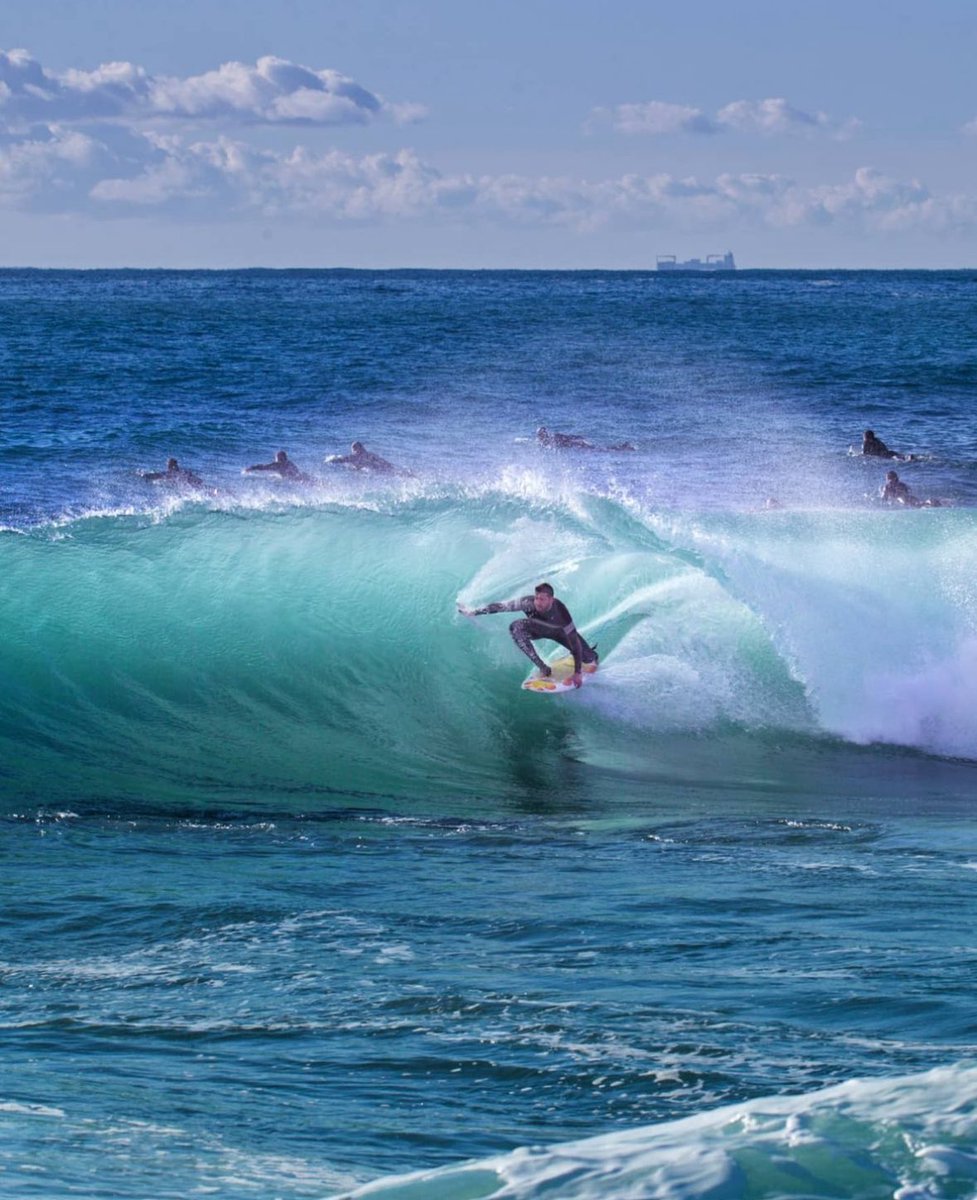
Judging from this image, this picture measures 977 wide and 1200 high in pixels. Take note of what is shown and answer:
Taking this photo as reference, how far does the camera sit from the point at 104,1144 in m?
5.77

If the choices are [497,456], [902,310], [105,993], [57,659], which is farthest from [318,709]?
[902,310]

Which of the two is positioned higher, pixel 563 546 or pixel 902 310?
pixel 902 310

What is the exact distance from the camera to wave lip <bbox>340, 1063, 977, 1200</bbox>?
486 centimetres

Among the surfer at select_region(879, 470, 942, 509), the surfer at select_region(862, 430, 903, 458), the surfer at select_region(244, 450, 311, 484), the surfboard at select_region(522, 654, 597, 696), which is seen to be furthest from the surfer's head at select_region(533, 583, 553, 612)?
the surfer at select_region(862, 430, 903, 458)

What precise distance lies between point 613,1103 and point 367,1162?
104cm

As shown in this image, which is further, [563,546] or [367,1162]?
[563,546]

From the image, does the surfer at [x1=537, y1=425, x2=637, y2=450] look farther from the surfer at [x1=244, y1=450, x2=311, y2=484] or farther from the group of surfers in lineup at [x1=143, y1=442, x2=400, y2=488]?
the surfer at [x1=244, y1=450, x2=311, y2=484]

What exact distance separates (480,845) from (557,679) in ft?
16.0

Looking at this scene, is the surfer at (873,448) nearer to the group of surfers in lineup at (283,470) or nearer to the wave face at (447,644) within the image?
the group of surfers in lineup at (283,470)

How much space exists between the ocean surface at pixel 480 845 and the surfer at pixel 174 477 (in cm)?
36

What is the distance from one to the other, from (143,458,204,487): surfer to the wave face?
11.9 m

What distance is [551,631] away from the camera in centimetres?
1616

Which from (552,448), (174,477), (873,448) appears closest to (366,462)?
(174,477)

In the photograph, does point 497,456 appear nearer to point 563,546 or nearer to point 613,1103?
point 563,546
